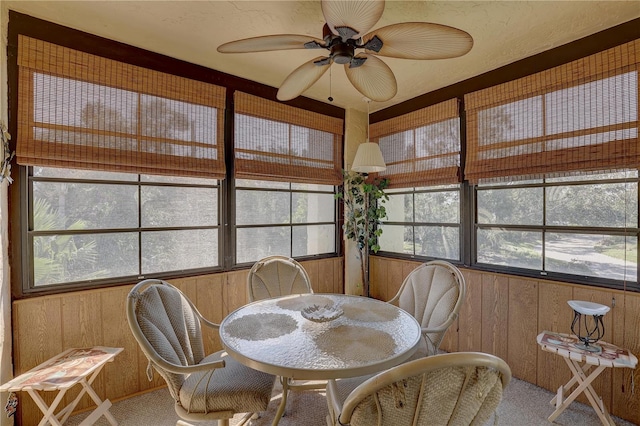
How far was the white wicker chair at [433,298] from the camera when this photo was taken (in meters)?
2.04

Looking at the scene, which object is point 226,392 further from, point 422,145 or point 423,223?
point 422,145

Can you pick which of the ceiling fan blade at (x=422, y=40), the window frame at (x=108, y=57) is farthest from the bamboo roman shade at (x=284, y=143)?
the ceiling fan blade at (x=422, y=40)

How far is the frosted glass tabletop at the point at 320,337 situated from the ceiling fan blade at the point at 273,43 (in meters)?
1.53

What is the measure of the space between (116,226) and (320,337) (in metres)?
1.89

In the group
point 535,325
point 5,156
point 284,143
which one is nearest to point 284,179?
point 284,143

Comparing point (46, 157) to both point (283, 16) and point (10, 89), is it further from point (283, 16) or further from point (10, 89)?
point (283, 16)

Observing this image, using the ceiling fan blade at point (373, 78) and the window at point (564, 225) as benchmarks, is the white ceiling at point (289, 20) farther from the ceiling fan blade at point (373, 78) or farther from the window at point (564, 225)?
the window at point (564, 225)

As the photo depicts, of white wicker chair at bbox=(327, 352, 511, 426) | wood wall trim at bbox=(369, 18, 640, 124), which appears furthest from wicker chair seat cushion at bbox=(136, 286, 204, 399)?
wood wall trim at bbox=(369, 18, 640, 124)

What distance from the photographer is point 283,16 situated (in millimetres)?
2016

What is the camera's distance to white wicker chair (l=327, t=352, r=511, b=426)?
3.06 ft

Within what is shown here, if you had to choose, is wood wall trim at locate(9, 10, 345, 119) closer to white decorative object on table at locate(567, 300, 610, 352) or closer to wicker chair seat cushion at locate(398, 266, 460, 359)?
wicker chair seat cushion at locate(398, 266, 460, 359)

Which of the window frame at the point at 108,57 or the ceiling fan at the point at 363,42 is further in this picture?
the window frame at the point at 108,57

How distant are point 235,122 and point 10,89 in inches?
61.3

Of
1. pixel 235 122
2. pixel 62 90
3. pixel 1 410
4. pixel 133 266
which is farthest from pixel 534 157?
pixel 1 410
